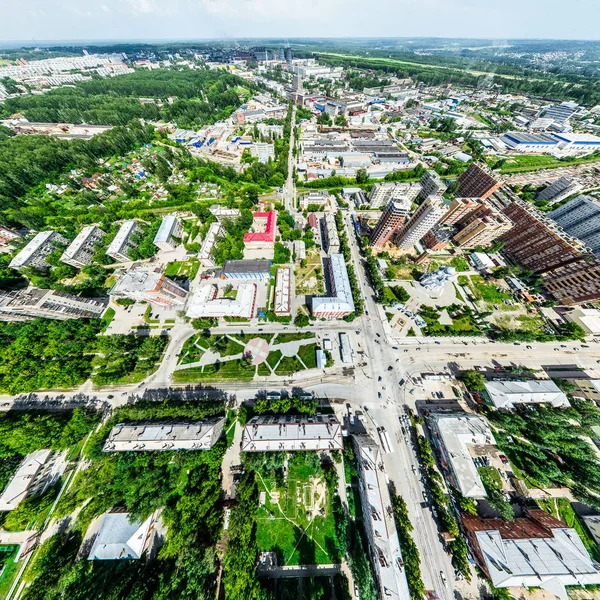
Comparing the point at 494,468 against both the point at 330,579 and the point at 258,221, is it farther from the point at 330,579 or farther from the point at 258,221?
the point at 258,221

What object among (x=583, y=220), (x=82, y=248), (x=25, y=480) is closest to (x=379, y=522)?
(x=25, y=480)

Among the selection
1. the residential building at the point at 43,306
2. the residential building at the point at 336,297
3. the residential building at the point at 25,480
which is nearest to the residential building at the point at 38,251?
the residential building at the point at 43,306

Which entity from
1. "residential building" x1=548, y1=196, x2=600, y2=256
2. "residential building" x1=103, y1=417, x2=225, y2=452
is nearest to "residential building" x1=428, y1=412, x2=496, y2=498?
"residential building" x1=103, y1=417, x2=225, y2=452

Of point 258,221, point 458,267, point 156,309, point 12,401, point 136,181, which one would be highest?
point 136,181

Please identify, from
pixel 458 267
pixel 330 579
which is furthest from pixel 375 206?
pixel 330 579

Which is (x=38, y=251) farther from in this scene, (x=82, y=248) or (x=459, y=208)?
(x=459, y=208)

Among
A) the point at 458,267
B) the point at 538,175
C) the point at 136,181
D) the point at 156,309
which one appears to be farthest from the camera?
the point at 538,175
